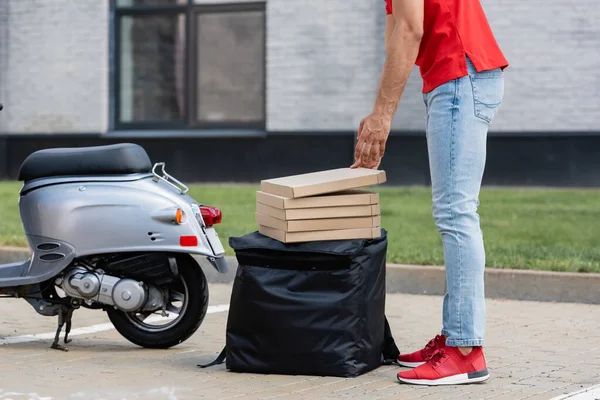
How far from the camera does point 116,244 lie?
17.5 ft

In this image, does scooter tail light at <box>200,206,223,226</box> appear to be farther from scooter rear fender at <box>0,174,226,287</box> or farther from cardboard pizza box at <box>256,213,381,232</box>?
cardboard pizza box at <box>256,213,381,232</box>

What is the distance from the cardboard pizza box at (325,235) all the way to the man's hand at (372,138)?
293mm

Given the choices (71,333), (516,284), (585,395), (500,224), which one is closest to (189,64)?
(500,224)

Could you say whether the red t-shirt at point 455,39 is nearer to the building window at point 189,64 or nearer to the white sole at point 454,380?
the white sole at point 454,380

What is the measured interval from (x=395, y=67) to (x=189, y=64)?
11809mm

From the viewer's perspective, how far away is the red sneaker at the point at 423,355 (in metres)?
4.69

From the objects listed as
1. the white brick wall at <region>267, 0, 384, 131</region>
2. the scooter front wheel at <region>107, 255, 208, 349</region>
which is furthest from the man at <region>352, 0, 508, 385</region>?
the white brick wall at <region>267, 0, 384, 131</region>

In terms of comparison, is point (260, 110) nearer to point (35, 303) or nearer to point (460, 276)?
point (35, 303)

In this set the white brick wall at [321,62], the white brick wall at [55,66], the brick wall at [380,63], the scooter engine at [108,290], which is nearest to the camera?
the scooter engine at [108,290]

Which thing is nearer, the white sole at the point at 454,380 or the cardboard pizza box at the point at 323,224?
the white sole at the point at 454,380

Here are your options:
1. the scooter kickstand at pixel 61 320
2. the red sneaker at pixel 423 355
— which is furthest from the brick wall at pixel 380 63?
the red sneaker at pixel 423 355

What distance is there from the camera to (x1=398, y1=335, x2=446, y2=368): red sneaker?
15.4ft

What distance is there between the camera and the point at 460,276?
453cm

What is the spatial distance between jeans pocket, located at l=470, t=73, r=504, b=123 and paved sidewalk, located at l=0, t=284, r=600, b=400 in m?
1.11
